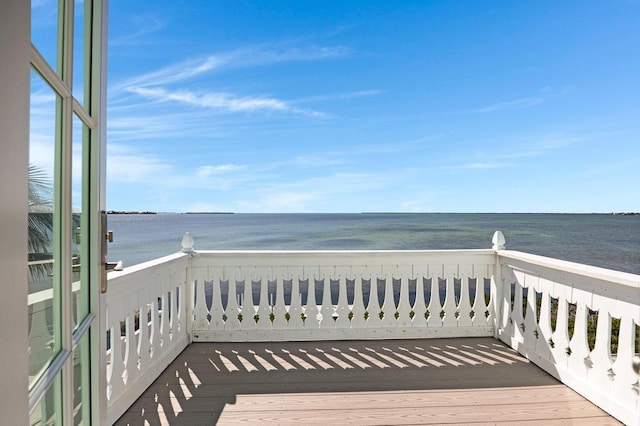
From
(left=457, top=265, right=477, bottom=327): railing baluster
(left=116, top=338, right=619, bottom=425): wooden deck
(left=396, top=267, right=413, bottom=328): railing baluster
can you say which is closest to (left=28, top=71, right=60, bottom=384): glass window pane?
(left=116, top=338, right=619, bottom=425): wooden deck

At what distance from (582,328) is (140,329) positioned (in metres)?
3.16

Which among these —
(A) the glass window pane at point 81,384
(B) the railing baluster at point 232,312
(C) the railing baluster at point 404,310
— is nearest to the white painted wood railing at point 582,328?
(C) the railing baluster at point 404,310

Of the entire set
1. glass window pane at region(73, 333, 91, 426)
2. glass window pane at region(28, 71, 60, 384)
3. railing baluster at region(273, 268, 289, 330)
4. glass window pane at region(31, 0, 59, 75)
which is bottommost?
railing baluster at region(273, 268, 289, 330)

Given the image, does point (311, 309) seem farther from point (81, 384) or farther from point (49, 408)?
point (49, 408)

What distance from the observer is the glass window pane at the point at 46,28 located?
645mm

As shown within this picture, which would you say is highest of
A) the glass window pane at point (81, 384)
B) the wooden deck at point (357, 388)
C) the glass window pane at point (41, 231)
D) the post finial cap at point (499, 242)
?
the glass window pane at point (41, 231)

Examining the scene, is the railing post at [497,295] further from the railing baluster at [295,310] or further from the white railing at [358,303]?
the railing baluster at [295,310]

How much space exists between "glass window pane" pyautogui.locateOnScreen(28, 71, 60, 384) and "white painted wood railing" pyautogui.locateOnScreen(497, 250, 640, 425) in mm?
2783

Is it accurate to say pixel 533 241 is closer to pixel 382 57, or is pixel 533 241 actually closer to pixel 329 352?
pixel 382 57

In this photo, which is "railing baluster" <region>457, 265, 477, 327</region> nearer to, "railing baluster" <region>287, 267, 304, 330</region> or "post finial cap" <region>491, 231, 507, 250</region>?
"post finial cap" <region>491, 231, 507, 250</region>

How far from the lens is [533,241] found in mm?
33125

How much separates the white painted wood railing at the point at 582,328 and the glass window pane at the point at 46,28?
287 centimetres

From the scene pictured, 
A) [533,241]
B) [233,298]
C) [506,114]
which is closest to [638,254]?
[533,241]

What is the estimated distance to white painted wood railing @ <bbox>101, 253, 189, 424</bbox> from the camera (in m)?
2.23
